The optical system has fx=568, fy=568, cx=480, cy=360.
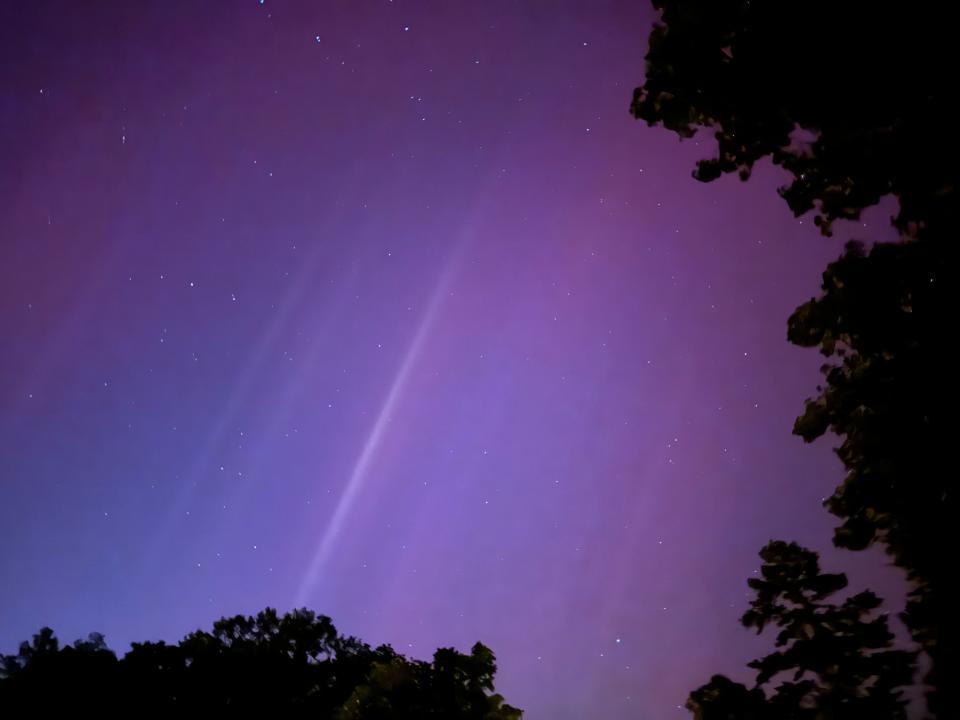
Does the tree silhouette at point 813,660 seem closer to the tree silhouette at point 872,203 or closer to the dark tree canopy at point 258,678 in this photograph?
the tree silhouette at point 872,203

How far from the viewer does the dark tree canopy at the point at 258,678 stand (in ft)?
53.0

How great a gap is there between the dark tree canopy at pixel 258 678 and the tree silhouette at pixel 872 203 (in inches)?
576

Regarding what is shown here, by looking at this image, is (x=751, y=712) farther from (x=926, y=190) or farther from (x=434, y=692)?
(x=434, y=692)

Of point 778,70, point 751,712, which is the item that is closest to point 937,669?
point 751,712

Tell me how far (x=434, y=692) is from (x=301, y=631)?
12.7 m

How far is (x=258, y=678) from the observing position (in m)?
23.0

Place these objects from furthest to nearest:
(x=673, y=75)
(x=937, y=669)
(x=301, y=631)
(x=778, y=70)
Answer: (x=301, y=631) → (x=673, y=75) → (x=778, y=70) → (x=937, y=669)

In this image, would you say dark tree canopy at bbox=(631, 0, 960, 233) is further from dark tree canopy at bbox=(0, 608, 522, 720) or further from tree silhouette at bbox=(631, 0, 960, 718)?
dark tree canopy at bbox=(0, 608, 522, 720)

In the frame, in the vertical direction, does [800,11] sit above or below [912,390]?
above

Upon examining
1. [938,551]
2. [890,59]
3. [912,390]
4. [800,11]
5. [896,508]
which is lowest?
[938,551]

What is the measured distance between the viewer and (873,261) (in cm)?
416

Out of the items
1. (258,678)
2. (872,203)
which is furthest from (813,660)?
(258,678)

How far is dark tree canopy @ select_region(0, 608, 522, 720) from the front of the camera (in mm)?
16156

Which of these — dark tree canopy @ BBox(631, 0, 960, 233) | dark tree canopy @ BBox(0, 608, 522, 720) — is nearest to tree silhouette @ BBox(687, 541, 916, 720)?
dark tree canopy @ BBox(631, 0, 960, 233)
